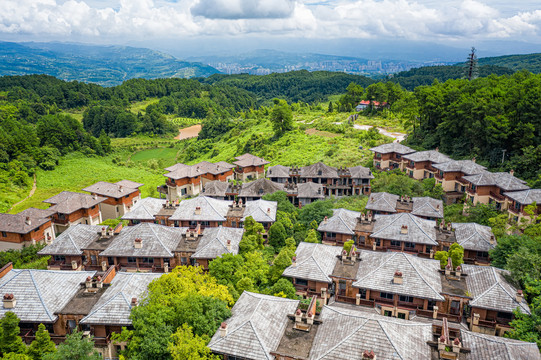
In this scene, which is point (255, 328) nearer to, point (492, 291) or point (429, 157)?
point (492, 291)

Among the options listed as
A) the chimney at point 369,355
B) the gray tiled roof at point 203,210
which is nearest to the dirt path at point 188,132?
the gray tiled roof at point 203,210

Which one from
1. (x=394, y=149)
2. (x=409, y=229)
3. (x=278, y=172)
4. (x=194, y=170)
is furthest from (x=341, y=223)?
(x=194, y=170)

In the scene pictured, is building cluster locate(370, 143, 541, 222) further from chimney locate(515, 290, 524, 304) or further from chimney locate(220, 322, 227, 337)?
chimney locate(220, 322, 227, 337)

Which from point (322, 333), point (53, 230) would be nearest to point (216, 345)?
point (322, 333)

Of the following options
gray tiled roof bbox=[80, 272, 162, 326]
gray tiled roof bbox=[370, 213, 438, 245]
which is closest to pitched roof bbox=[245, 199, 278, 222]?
gray tiled roof bbox=[370, 213, 438, 245]

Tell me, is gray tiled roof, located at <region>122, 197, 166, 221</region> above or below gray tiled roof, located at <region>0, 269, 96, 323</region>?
below

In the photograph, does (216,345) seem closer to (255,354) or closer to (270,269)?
(255,354)
